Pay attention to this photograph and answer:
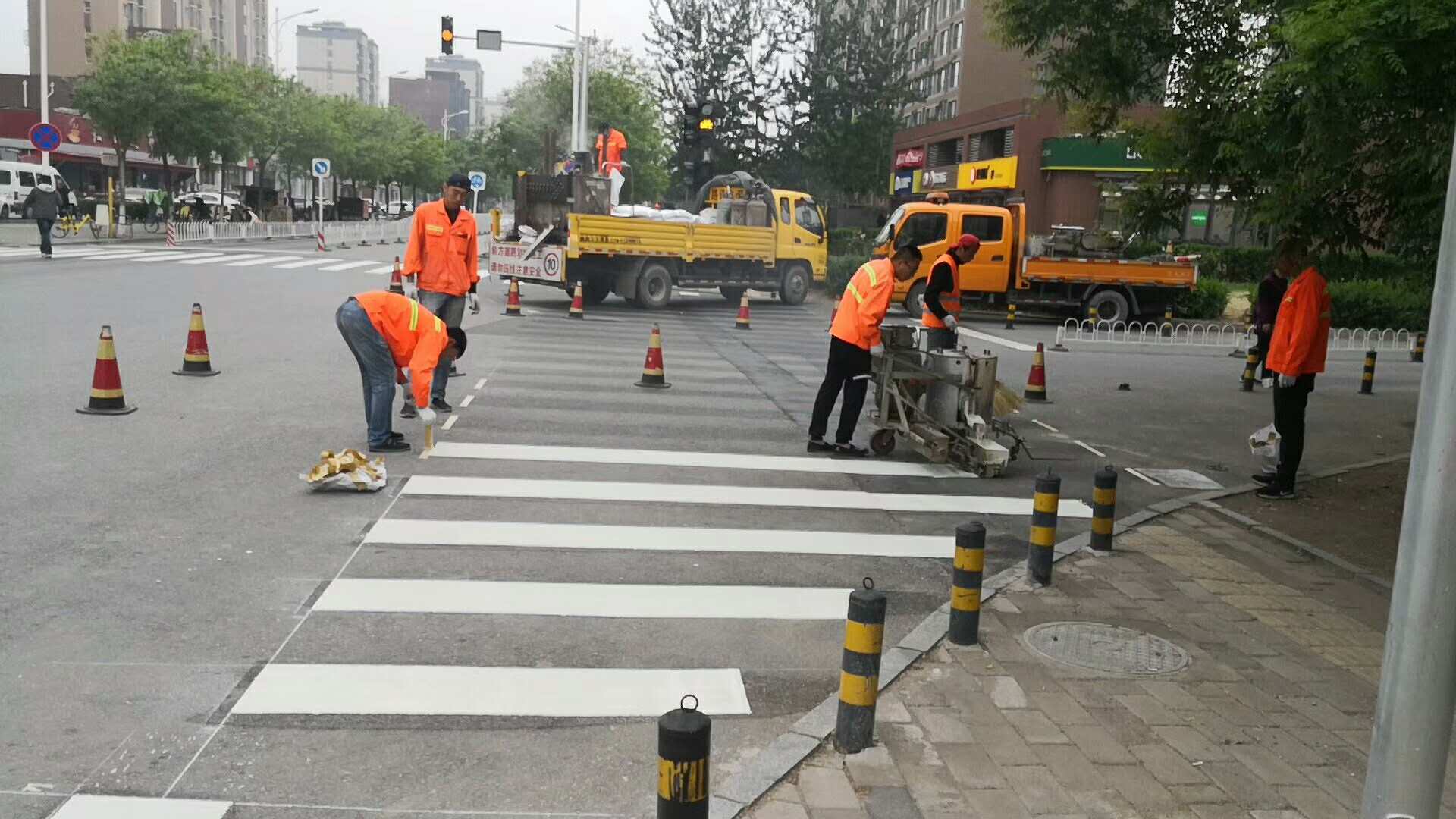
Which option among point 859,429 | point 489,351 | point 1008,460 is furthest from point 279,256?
point 1008,460

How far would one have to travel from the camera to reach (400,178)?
3435 inches

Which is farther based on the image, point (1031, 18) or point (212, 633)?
point (1031, 18)

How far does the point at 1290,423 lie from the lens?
32.7ft

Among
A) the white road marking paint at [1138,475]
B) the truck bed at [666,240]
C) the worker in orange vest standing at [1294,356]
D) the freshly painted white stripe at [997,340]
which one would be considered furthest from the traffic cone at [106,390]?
the freshly painted white stripe at [997,340]

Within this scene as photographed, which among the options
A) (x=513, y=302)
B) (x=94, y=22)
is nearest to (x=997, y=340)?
(x=513, y=302)

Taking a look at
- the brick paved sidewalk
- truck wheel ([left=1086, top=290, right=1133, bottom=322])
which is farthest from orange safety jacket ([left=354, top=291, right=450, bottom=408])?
truck wheel ([left=1086, top=290, right=1133, bottom=322])

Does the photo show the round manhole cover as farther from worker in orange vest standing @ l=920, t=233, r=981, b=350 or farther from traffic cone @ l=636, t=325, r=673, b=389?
traffic cone @ l=636, t=325, r=673, b=389

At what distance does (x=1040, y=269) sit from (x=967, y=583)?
808 inches

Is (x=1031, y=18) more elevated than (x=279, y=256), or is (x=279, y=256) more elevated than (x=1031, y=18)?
(x=1031, y=18)

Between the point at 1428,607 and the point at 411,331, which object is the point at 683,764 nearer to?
the point at 1428,607

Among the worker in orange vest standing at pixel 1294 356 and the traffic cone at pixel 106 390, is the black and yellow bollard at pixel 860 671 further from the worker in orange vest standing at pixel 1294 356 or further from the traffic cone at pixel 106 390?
the traffic cone at pixel 106 390

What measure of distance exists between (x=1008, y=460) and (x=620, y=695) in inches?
233

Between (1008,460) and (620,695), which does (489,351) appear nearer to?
(1008,460)

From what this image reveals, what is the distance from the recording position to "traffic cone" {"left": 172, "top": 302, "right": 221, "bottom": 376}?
12555mm
